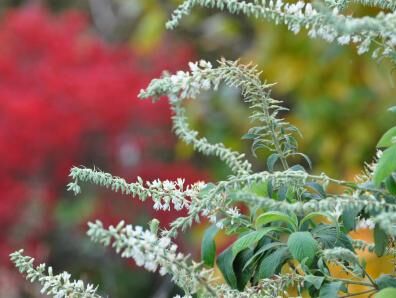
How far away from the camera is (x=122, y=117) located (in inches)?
243

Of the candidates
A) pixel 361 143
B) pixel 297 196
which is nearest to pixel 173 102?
pixel 297 196

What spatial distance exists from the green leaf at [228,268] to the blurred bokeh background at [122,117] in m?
3.07

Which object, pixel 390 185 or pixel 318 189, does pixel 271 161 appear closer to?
pixel 318 189

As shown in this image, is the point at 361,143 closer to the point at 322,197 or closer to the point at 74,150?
the point at 74,150

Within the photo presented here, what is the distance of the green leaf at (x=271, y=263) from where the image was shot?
2.94 ft

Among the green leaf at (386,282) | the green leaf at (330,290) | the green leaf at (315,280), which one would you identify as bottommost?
the green leaf at (330,290)

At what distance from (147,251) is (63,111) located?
16.8ft

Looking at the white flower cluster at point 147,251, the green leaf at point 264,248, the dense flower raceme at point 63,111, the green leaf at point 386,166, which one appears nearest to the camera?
the white flower cluster at point 147,251

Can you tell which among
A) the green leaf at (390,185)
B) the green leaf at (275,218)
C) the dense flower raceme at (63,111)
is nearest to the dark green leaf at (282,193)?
the green leaf at (275,218)

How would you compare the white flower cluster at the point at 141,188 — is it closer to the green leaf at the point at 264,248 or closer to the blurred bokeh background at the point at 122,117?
the green leaf at the point at 264,248

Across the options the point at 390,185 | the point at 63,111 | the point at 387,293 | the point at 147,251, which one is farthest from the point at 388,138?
the point at 63,111

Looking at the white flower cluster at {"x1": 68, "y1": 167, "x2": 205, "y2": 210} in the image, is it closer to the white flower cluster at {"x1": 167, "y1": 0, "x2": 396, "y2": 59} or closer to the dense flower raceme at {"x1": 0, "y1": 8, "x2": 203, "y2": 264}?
the white flower cluster at {"x1": 167, "y1": 0, "x2": 396, "y2": 59}

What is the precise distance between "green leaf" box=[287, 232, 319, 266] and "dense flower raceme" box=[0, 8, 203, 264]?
4557 millimetres

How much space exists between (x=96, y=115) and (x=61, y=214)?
2.81 ft
